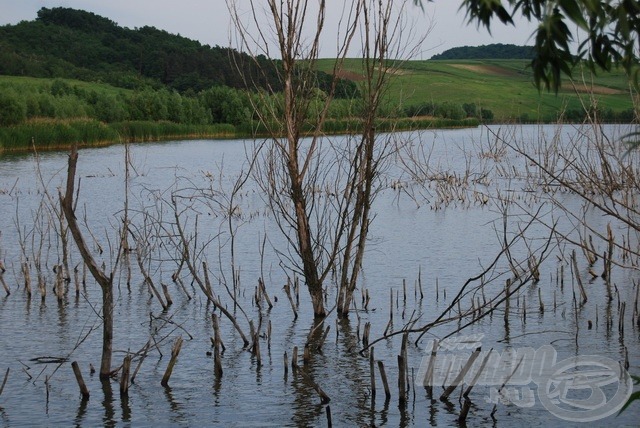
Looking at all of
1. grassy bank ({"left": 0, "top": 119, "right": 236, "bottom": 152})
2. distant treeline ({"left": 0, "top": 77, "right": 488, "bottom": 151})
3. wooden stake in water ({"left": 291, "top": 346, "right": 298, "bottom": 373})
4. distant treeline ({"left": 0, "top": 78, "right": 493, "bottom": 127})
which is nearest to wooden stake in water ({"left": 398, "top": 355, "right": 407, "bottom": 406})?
wooden stake in water ({"left": 291, "top": 346, "right": 298, "bottom": 373})

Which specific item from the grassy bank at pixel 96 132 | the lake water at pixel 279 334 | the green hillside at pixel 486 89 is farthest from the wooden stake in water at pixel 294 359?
the green hillside at pixel 486 89

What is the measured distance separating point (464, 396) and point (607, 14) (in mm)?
5142

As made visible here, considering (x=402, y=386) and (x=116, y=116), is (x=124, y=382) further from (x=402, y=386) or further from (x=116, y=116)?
(x=116, y=116)

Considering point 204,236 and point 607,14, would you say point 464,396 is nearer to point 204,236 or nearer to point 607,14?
point 607,14

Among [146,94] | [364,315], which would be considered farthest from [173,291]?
[146,94]

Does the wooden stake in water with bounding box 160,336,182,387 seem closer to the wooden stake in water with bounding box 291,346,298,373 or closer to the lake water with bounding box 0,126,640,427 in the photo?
the lake water with bounding box 0,126,640,427

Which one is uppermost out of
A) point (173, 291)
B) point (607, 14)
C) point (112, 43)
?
point (112, 43)

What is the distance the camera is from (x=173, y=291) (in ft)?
49.1

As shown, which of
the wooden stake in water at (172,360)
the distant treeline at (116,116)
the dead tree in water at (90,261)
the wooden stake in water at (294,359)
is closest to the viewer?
the dead tree in water at (90,261)

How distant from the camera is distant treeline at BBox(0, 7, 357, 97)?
115 m

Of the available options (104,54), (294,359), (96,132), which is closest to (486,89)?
(104,54)

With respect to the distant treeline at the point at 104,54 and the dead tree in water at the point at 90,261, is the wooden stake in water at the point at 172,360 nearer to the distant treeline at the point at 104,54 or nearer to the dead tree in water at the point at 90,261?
the dead tree in water at the point at 90,261

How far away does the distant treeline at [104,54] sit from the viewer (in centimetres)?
11500

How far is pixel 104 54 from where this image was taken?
458 ft
